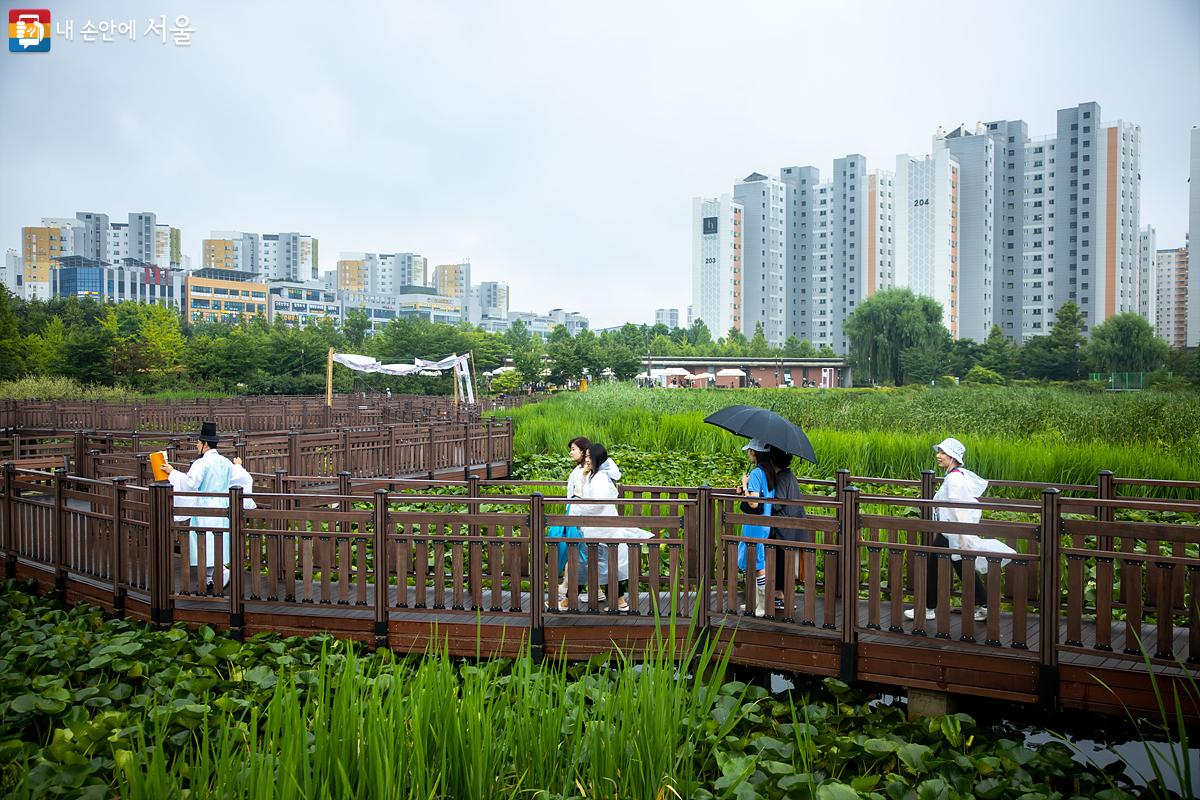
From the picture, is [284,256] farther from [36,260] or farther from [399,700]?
[399,700]

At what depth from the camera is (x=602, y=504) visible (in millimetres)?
5984

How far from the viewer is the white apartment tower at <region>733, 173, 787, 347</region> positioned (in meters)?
98.8

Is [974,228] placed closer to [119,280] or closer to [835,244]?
[835,244]

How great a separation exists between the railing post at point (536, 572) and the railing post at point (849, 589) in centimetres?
177

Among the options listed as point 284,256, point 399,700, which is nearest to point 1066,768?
point 399,700

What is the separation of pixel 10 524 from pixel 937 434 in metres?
13.1

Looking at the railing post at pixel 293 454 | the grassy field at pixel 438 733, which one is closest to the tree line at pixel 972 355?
the railing post at pixel 293 454

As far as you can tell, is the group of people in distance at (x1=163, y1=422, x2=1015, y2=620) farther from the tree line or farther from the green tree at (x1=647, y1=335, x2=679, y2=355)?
the green tree at (x1=647, y1=335, x2=679, y2=355)

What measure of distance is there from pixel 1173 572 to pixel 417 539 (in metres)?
4.30

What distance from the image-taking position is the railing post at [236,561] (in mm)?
6055

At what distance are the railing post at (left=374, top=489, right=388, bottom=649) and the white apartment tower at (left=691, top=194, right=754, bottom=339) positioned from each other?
93.2m

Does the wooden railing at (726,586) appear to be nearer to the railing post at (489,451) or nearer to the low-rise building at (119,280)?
the railing post at (489,451)

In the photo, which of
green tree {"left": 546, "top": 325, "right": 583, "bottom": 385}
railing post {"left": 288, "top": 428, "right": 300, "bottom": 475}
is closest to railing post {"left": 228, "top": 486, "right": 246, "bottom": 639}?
railing post {"left": 288, "top": 428, "right": 300, "bottom": 475}

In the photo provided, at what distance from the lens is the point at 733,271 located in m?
98.4
